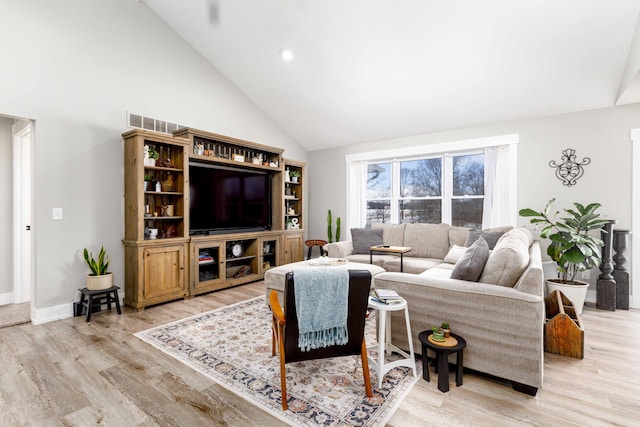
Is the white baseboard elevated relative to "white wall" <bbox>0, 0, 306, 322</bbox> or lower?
lower

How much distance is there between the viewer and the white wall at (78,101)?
321cm

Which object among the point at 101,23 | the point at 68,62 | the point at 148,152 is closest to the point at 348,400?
A: the point at 148,152

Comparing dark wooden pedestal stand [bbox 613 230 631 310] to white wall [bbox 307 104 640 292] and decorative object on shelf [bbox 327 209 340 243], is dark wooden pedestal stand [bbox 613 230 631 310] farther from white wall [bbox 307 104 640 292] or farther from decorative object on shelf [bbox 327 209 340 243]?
decorative object on shelf [bbox 327 209 340 243]

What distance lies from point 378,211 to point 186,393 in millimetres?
4616

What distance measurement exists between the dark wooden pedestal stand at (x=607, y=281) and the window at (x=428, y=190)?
152 cm

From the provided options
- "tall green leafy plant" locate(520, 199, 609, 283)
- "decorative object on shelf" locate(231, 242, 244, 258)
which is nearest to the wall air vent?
"decorative object on shelf" locate(231, 242, 244, 258)

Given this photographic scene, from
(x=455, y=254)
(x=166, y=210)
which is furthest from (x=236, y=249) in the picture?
(x=455, y=254)

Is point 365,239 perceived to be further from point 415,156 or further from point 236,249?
point 236,249

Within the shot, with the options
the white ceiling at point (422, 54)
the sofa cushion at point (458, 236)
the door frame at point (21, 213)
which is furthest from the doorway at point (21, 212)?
the sofa cushion at point (458, 236)

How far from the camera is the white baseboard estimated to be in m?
3.87

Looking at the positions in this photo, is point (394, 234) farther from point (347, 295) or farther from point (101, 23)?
point (101, 23)

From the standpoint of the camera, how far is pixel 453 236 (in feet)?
15.3

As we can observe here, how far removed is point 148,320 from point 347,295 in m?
2.51

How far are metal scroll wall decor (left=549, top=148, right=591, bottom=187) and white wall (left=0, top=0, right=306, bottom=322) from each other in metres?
5.29
